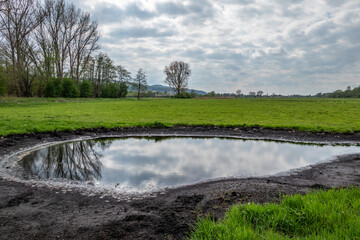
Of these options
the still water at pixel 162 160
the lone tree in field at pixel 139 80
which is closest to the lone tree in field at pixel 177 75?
the lone tree in field at pixel 139 80

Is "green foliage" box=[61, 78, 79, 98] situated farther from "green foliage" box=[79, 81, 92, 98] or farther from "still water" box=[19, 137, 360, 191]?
"still water" box=[19, 137, 360, 191]

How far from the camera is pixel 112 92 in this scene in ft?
247

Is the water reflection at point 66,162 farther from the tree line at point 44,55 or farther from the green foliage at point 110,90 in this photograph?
the green foliage at point 110,90

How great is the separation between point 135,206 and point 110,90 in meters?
73.9

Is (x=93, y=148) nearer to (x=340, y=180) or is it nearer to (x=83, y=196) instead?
(x=83, y=196)

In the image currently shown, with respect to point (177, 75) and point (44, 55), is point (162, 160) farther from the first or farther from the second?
point (177, 75)

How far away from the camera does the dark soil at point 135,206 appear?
3.93m

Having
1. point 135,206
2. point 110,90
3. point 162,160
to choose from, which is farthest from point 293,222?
point 110,90

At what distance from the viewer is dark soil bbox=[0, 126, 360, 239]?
12.9 ft

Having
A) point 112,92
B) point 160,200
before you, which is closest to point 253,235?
point 160,200

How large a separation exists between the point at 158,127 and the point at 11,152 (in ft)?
31.8

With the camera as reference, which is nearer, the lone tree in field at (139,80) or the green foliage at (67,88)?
the green foliage at (67,88)

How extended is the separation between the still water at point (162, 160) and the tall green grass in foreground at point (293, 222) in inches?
124

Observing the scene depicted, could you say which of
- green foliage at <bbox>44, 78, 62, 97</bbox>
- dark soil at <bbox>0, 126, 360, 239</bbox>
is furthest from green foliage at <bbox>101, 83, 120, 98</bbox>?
dark soil at <bbox>0, 126, 360, 239</bbox>
